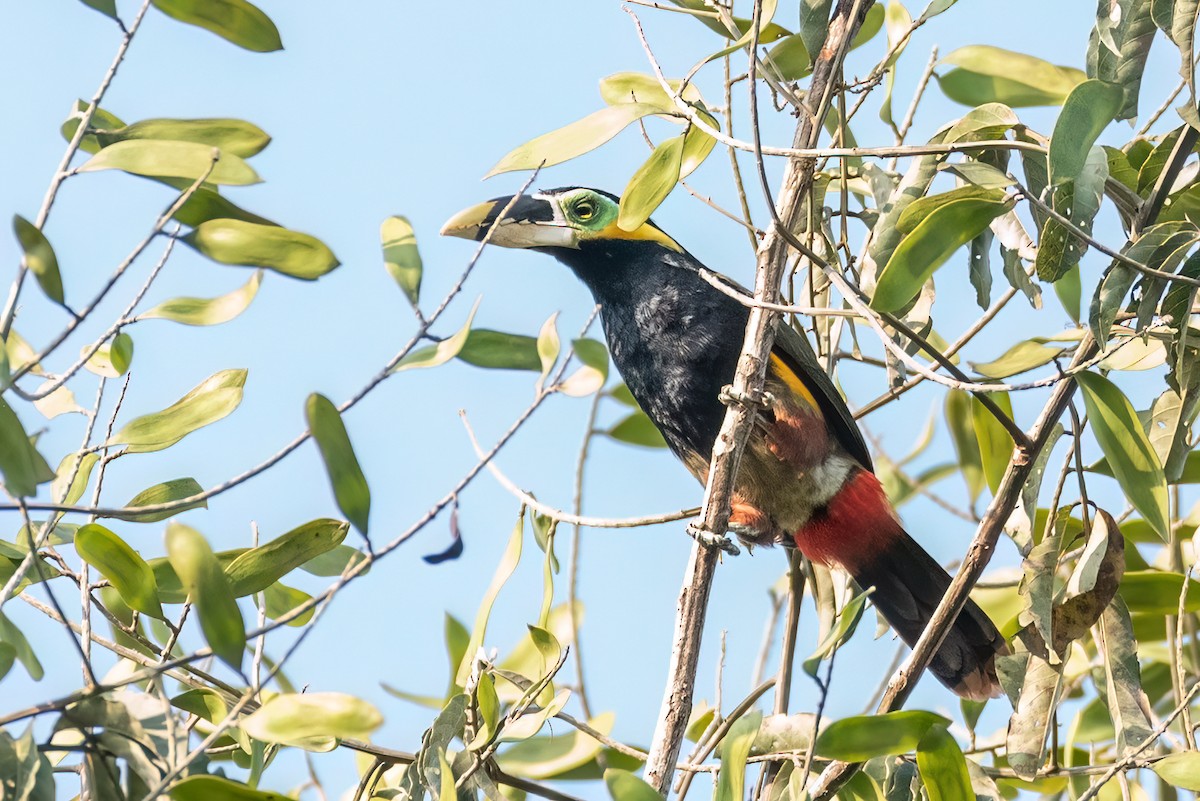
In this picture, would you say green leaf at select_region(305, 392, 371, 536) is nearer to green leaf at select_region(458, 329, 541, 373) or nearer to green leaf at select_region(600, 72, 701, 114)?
green leaf at select_region(458, 329, 541, 373)

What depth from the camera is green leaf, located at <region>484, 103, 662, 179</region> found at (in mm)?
2441

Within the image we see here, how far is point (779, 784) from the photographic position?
2484mm

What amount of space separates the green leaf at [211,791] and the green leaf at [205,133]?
42.3 inches

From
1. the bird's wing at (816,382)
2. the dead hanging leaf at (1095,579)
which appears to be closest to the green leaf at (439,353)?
the dead hanging leaf at (1095,579)

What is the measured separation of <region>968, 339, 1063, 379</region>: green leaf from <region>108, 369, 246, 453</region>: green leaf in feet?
5.65

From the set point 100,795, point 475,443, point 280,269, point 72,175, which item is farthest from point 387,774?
point 72,175

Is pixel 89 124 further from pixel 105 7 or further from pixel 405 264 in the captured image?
pixel 405 264

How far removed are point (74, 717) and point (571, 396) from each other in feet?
3.25

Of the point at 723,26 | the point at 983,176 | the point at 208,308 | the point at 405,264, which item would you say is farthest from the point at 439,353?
the point at 723,26

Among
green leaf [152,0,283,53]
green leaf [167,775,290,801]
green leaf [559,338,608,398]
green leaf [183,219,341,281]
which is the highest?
green leaf [152,0,283,53]

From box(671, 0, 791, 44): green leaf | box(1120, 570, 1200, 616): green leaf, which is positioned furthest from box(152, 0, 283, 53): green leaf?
box(1120, 570, 1200, 616): green leaf

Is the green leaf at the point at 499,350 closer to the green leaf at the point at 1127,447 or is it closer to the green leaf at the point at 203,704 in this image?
the green leaf at the point at 203,704

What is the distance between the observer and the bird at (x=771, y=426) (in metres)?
3.58

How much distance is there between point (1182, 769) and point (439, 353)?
156 centimetres
